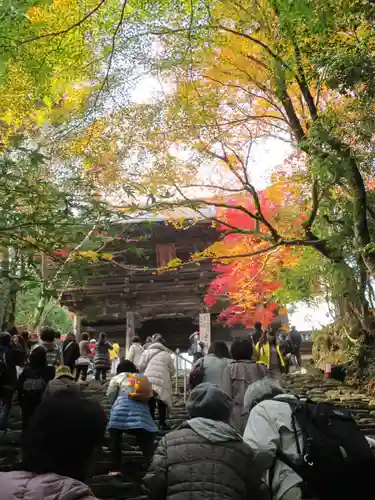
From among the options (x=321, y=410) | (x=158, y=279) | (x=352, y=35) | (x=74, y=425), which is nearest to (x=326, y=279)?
(x=352, y=35)

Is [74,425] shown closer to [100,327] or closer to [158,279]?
[158,279]

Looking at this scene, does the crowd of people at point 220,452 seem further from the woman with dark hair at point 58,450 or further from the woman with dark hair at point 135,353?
the woman with dark hair at point 135,353

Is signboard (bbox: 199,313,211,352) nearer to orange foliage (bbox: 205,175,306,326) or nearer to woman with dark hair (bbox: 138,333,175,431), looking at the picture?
orange foliage (bbox: 205,175,306,326)

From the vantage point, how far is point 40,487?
183 centimetres

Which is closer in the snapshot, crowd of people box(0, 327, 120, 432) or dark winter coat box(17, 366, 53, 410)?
crowd of people box(0, 327, 120, 432)

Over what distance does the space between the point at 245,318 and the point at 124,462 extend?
13934 mm

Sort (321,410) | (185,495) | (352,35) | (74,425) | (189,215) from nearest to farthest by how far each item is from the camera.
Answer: (74,425)
(185,495)
(321,410)
(352,35)
(189,215)

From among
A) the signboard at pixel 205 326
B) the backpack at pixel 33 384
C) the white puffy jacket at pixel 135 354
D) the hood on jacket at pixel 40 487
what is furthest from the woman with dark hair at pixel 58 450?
the signboard at pixel 205 326

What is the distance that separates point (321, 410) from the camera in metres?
2.88

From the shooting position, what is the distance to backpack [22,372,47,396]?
21.9 feet

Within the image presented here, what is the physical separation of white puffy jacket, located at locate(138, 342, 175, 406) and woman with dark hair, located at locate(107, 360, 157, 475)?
1.45 m

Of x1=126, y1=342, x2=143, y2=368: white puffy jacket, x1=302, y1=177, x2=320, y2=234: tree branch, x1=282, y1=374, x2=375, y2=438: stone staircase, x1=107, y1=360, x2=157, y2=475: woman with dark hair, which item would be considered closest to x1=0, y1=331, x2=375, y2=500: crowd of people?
x1=107, y1=360, x2=157, y2=475: woman with dark hair

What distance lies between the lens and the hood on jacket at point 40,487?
1.80 metres

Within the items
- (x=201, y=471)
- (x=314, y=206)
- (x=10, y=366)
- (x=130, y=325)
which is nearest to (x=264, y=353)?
(x=314, y=206)
